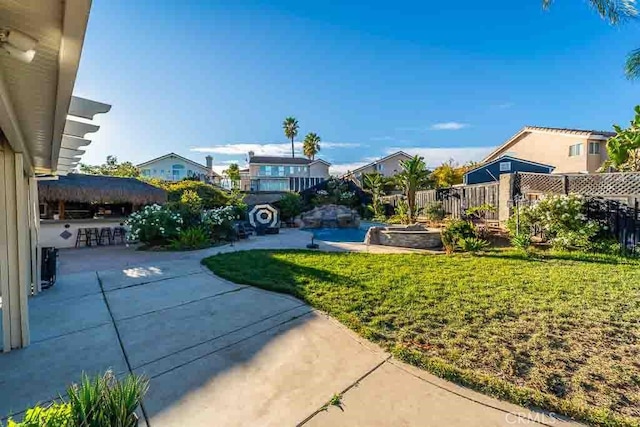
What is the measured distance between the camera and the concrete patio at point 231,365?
2.53 metres

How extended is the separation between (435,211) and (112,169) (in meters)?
33.2

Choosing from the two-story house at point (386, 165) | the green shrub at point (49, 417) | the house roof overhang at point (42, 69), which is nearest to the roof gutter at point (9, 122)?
the house roof overhang at point (42, 69)

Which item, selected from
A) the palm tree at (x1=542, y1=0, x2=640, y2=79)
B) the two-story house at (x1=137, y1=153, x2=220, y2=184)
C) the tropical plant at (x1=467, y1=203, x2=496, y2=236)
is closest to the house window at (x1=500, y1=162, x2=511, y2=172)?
the tropical plant at (x1=467, y1=203, x2=496, y2=236)

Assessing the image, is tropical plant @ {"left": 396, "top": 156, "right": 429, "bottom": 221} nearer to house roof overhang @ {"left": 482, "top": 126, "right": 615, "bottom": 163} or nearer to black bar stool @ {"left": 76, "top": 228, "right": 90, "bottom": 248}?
black bar stool @ {"left": 76, "top": 228, "right": 90, "bottom": 248}

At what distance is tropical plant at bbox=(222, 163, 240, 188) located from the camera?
38.9 metres

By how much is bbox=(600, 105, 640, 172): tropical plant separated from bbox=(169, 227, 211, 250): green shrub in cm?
1800

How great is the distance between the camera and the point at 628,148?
40.9ft

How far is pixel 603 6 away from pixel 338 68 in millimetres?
10583

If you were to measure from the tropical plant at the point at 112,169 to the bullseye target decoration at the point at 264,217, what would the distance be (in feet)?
50.2

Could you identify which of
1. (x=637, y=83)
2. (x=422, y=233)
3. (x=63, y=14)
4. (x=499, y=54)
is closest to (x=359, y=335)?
(x=63, y=14)

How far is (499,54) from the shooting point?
14656 mm

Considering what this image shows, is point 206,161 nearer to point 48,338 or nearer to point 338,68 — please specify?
point 338,68

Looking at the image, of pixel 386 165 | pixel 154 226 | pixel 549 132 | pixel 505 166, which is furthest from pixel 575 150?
pixel 154 226

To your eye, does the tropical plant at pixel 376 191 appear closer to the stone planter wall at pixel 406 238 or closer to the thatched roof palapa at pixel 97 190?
the stone planter wall at pixel 406 238
